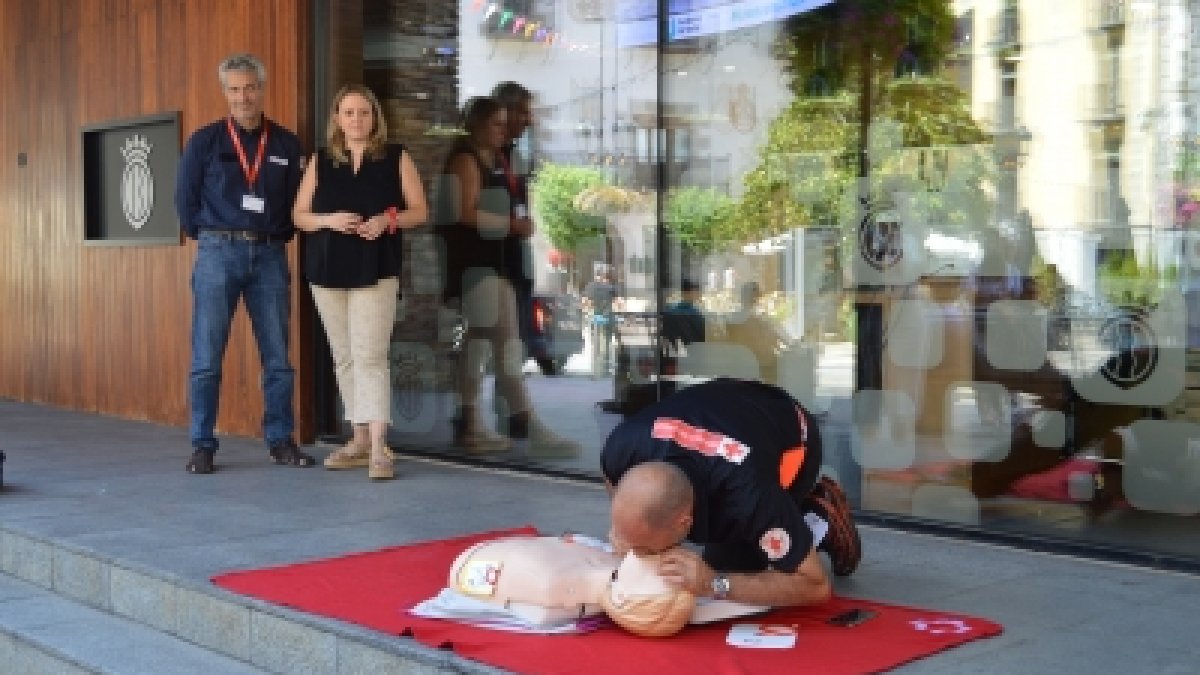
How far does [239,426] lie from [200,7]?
2.16 metres

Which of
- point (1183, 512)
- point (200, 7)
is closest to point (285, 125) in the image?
point (200, 7)

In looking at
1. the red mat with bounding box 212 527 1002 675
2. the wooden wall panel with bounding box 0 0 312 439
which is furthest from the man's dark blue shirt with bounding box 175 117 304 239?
the red mat with bounding box 212 527 1002 675

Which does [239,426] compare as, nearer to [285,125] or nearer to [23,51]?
[285,125]

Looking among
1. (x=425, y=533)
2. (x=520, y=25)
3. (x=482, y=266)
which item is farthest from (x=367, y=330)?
(x=520, y=25)

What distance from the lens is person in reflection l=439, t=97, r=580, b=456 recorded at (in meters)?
6.71

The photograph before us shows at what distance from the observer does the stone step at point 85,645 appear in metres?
4.14

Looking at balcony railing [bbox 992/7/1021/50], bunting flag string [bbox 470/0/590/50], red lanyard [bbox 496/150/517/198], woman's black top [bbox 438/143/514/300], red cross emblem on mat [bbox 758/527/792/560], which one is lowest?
red cross emblem on mat [bbox 758/527/792/560]

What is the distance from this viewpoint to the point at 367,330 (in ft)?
20.3

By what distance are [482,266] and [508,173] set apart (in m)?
0.45

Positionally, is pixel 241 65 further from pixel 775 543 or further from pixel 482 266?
pixel 775 543

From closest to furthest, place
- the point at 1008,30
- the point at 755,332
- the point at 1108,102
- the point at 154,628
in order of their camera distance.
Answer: the point at 154,628 < the point at 1108,102 < the point at 1008,30 < the point at 755,332

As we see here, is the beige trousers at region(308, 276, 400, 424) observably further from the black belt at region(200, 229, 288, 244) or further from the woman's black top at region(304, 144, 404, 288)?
the black belt at region(200, 229, 288, 244)

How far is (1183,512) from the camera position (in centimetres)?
466

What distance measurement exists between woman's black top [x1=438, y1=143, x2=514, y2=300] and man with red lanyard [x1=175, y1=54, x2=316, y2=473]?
2.54 feet
